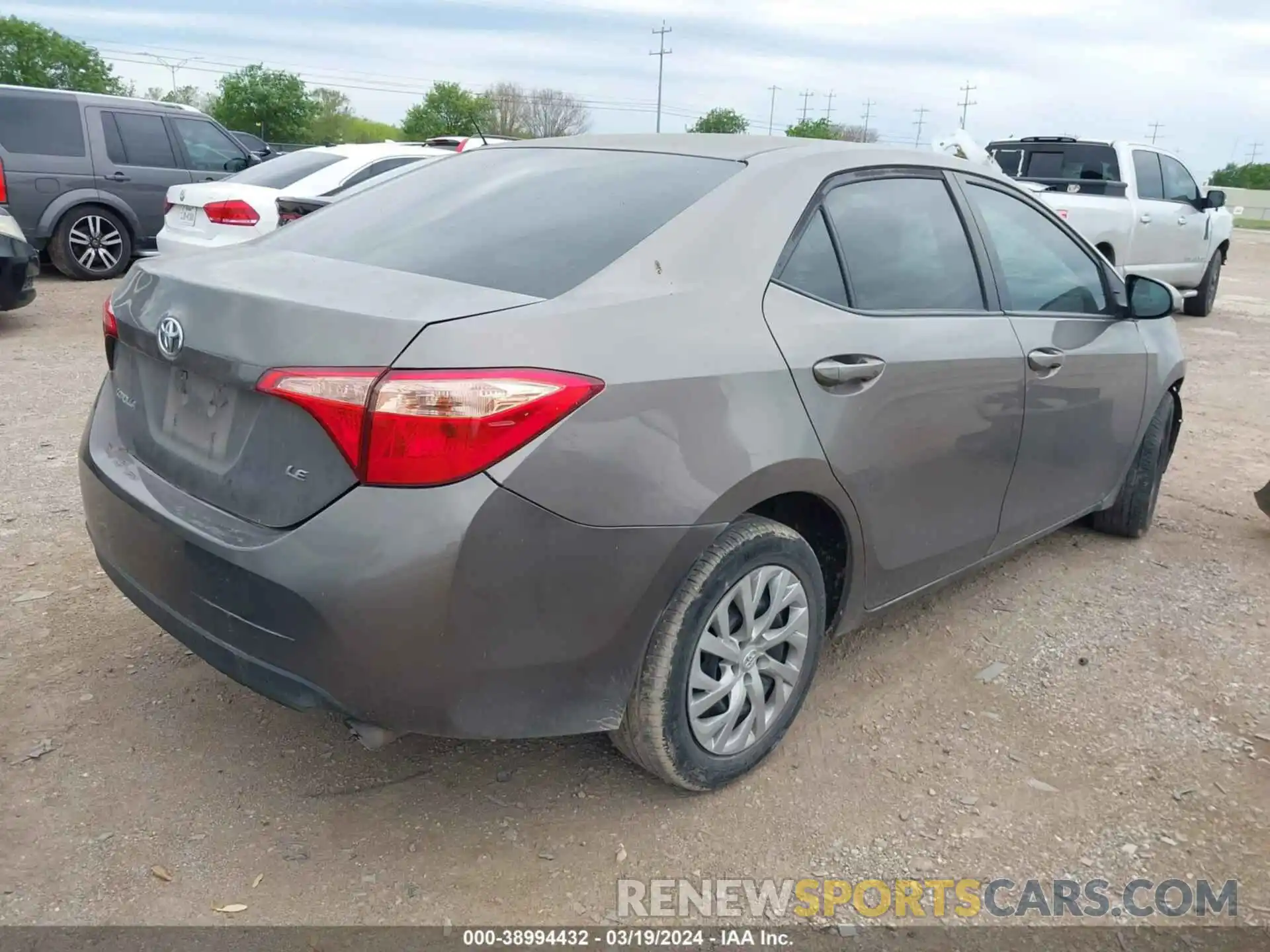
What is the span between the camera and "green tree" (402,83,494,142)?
59250 millimetres

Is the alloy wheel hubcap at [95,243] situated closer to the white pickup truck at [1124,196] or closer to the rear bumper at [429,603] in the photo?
the white pickup truck at [1124,196]

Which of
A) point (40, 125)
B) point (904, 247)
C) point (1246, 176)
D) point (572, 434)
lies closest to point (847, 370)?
point (904, 247)

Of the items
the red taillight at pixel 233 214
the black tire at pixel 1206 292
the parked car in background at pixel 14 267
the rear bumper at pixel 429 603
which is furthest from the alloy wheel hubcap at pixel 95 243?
the black tire at pixel 1206 292

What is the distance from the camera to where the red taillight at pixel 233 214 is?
318 inches

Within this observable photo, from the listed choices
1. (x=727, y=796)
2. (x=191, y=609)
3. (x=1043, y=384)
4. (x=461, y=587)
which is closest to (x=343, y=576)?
(x=461, y=587)

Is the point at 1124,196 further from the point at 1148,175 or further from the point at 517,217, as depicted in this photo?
the point at 517,217

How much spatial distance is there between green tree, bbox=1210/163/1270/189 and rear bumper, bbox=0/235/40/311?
97.0 metres

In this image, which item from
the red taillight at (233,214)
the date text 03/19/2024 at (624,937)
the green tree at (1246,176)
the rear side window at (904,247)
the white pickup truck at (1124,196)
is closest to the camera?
the date text 03/19/2024 at (624,937)

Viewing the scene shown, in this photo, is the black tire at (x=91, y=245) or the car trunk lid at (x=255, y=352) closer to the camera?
the car trunk lid at (x=255, y=352)

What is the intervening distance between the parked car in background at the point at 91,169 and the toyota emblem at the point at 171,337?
29.9 ft

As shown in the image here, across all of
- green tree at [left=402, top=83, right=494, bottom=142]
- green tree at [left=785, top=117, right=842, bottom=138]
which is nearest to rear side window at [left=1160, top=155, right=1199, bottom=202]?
green tree at [left=785, top=117, right=842, bottom=138]

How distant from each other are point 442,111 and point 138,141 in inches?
2230

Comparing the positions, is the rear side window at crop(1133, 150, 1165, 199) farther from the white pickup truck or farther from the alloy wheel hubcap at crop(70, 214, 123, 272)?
the alloy wheel hubcap at crop(70, 214, 123, 272)

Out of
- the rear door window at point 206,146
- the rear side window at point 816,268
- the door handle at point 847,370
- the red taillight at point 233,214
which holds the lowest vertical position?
the red taillight at point 233,214
